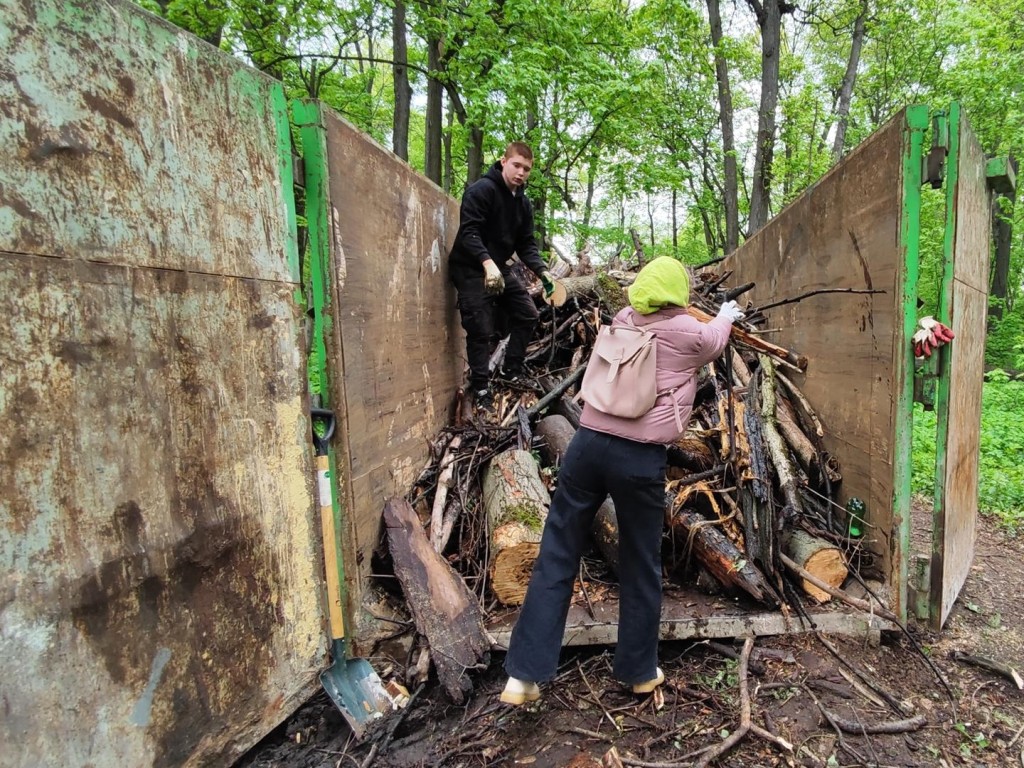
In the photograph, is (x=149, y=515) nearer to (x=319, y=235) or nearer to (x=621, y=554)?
(x=319, y=235)

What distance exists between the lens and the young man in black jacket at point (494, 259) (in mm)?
4184

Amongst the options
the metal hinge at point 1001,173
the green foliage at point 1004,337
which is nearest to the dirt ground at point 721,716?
the metal hinge at point 1001,173

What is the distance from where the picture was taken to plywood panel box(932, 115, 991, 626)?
2775 millimetres

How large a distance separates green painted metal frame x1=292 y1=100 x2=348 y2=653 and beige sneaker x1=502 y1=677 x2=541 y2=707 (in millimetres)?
897

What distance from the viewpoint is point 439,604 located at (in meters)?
2.79

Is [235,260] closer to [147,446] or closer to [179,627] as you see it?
[147,446]

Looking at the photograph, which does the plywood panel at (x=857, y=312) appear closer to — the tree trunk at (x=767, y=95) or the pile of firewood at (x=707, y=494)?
the pile of firewood at (x=707, y=494)

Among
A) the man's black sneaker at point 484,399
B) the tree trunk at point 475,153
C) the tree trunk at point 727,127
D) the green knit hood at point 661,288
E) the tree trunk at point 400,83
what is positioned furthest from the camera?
the tree trunk at point 727,127

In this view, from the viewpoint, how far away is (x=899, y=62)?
1323 cm

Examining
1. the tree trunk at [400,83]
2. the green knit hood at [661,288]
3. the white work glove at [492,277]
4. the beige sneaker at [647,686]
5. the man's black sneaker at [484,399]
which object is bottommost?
the beige sneaker at [647,686]

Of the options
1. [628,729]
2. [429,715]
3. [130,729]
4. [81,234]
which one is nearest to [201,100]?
[81,234]

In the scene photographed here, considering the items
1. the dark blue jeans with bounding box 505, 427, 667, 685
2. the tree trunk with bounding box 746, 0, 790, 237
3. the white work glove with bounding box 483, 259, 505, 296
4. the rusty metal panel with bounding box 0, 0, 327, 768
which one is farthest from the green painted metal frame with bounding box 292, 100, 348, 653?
the tree trunk with bounding box 746, 0, 790, 237

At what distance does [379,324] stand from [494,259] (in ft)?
5.70

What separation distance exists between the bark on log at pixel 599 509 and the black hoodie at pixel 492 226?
149 centimetres
